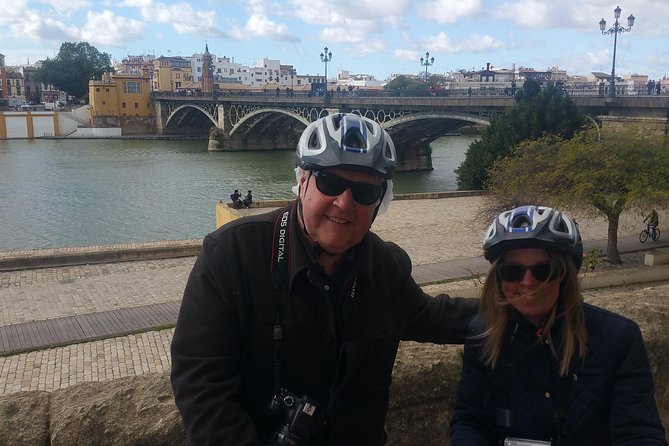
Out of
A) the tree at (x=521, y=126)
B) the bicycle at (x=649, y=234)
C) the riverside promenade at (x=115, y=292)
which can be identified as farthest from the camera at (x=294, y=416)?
the tree at (x=521, y=126)

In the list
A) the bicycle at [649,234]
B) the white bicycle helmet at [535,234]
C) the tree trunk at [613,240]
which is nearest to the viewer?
the white bicycle helmet at [535,234]

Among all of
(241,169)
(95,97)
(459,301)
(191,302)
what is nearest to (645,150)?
(459,301)

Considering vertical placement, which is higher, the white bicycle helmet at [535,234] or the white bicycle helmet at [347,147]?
the white bicycle helmet at [347,147]

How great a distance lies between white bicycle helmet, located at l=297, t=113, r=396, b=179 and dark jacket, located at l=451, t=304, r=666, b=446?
0.66 m

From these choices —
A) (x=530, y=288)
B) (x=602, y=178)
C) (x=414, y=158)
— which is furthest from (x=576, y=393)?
(x=414, y=158)

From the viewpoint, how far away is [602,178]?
12.7m

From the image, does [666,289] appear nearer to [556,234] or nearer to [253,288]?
[556,234]

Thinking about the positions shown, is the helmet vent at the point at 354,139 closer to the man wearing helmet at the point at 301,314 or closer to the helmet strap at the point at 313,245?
the man wearing helmet at the point at 301,314

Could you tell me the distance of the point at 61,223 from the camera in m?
25.1

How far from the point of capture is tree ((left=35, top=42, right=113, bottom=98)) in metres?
82.1

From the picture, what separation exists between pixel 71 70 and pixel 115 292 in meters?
77.9

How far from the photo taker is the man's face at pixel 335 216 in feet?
5.59

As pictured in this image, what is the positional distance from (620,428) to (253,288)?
1074 millimetres

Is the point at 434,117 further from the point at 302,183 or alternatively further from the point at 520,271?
the point at 302,183
